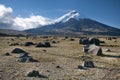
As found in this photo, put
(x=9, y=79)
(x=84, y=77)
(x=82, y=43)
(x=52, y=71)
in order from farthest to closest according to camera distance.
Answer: (x=82, y=43) → (x=52, y=71) → (x=84, y=77) → (x=9, y=79)

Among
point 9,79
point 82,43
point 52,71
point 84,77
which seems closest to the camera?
point 9,79

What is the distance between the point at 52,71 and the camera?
2839cm

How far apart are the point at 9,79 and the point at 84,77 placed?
7.62m

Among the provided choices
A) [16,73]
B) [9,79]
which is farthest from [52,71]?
[9,79]

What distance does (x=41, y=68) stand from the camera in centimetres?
2981

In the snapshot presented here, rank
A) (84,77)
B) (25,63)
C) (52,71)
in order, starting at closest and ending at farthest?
(84,77) → (52,71) → (25,63)

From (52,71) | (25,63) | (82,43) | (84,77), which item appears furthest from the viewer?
(82,43)

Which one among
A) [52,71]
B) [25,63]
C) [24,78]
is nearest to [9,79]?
→ [24,78]

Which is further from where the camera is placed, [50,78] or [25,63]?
[25,63]

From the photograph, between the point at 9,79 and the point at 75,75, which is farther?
the point at 75,75

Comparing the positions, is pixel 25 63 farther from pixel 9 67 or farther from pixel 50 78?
pixel 50 78

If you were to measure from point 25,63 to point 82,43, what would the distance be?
42513mm

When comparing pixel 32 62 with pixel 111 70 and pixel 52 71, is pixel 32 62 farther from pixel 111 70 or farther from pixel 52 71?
pixel 111 70

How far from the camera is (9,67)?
98.1ft
